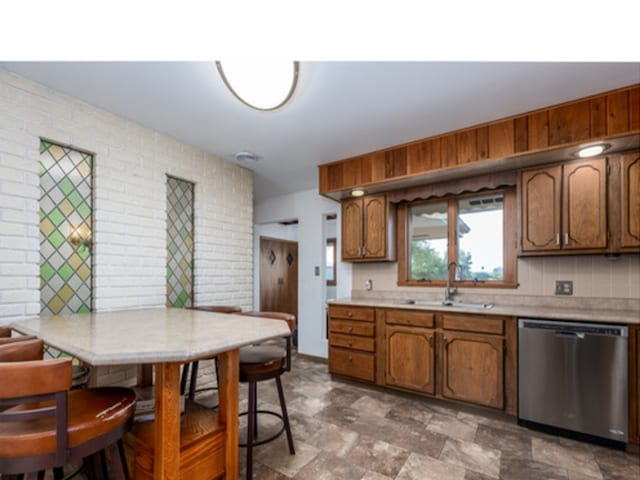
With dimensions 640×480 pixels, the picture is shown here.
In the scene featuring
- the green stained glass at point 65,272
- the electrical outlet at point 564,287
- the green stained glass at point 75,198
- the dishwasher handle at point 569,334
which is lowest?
the dishwasher handle at point 569,334

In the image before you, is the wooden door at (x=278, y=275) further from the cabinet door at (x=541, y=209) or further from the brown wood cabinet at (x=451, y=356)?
the cabinet door at (x=541, y=209)

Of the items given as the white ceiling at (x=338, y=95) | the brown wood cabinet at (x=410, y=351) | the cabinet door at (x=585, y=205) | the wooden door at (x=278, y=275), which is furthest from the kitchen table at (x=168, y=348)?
the wooden door at (x=278, y=275)

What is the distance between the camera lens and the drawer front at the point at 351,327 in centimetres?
320

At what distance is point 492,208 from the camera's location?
313 cm

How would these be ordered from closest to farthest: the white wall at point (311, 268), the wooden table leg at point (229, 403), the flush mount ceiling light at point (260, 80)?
the wooden table leg at point (229, 403)
the flush mount ceiling light at point (260, 80)
the white wall at point (311, 268)

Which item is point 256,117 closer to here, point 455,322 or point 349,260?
point 349,260

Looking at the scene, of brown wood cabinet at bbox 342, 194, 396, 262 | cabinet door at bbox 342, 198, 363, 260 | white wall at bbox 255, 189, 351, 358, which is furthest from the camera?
white wall at bbox 255, 189, 351, 358

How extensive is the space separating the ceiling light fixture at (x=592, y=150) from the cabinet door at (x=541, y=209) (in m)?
0.18

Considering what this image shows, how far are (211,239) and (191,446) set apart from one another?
88.5 inches

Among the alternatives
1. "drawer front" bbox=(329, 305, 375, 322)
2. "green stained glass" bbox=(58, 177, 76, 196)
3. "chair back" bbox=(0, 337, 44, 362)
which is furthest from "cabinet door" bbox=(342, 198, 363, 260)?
"chair back" bbox=(0, 337, 44, 362)

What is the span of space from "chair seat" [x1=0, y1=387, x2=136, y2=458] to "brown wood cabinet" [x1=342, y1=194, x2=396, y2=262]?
269 cm

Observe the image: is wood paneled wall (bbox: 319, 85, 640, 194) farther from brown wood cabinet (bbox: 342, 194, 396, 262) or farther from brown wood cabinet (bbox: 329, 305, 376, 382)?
brown wood cabinet (bbox: 329, 305, 376, 382)

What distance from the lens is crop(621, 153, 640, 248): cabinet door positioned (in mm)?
2234
